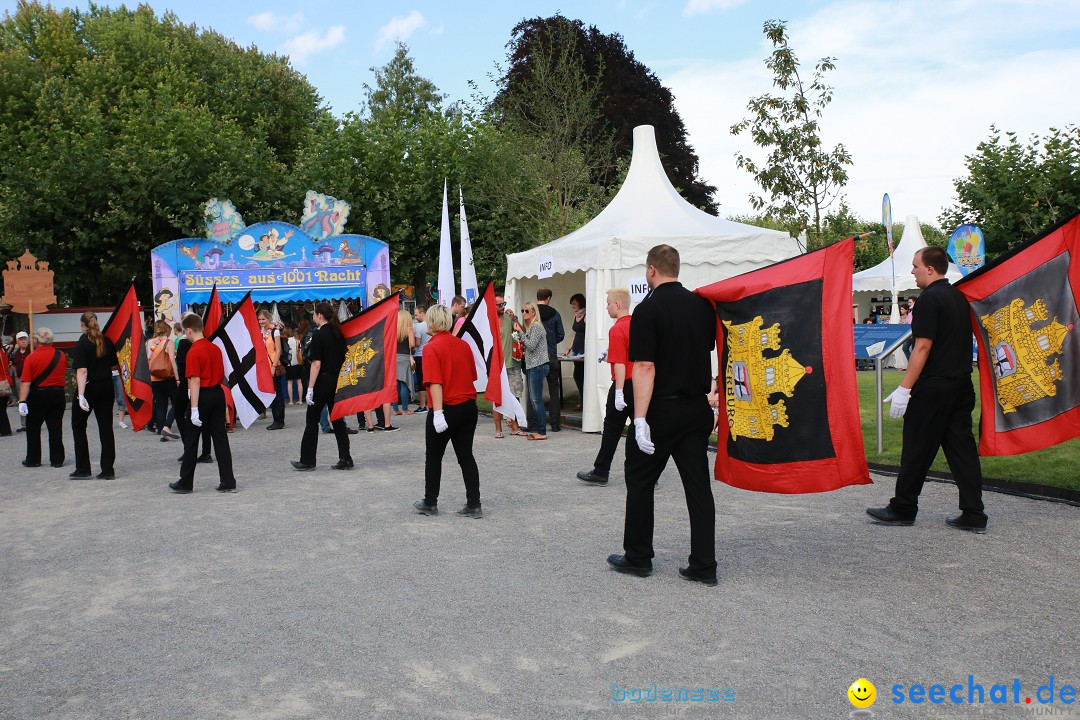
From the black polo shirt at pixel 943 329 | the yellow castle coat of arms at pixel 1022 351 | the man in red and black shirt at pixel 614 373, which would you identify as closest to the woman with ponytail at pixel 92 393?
the man in red and black shirt at pixel 614 373

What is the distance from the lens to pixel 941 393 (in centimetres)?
671

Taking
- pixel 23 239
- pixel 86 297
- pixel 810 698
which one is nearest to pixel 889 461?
pixel 810 698

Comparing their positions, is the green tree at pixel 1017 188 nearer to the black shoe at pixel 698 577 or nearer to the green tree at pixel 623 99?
the green tree at pixel 623 99

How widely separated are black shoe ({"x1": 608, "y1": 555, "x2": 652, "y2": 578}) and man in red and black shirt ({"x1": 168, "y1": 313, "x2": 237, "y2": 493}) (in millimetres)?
4915

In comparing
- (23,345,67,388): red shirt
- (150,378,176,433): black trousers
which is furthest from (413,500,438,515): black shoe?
(150,378,176,433): black trousers

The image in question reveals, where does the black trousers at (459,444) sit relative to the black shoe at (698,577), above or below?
above

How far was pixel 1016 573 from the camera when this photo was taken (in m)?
5.67

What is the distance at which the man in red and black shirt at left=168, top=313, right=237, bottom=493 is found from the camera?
30.9 feet

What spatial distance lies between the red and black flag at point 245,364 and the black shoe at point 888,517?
765 cm

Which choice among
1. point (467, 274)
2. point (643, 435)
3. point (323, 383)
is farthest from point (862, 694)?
point (467, 274)

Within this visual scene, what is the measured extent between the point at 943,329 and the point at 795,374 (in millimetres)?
1474

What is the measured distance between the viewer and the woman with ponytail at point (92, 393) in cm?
1051

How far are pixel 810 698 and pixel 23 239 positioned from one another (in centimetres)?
2488

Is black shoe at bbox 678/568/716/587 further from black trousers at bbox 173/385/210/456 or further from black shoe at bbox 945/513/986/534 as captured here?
black trousers at bbox 173/385/210/456
